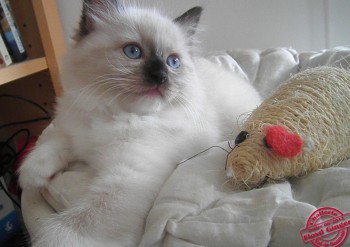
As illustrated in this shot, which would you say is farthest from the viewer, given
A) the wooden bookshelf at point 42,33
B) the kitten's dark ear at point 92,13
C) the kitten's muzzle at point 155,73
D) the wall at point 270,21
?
the wall at point 270,21

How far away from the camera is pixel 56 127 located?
3.51 ft

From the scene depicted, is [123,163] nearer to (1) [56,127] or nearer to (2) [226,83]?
(1) [56,127]

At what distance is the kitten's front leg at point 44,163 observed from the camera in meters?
0.88

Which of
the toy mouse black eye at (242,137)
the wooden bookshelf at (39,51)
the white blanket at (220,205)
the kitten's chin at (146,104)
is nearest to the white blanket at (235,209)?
the white blanket at (220,205)

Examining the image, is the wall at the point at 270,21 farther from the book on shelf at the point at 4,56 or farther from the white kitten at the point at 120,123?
the white kitten at the point at 120,123

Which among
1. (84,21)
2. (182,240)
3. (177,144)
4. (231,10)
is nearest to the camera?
(182,240)

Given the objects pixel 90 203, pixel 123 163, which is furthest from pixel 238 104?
pixel 90 203

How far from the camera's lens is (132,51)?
0.90 metres

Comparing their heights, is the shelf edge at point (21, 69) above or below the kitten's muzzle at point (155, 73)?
above

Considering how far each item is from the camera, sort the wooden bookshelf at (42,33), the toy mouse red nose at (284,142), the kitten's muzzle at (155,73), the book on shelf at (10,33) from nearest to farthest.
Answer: the toy mouse red nose at (284,142)
the kitten's muzzle at (155,73)
the book on shelf at (10,33)
the wooden bookshelf at (42,33)

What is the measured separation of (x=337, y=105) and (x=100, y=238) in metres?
0.68

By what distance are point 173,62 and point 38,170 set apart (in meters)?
0.55

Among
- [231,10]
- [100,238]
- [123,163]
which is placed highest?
[231,10]

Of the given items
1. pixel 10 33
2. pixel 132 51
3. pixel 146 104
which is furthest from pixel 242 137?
pixel 10 33
